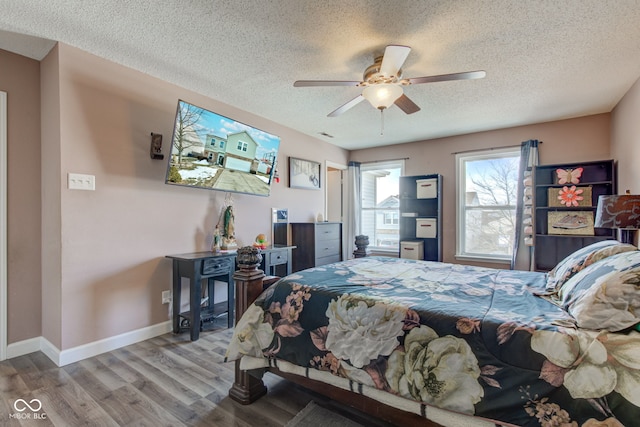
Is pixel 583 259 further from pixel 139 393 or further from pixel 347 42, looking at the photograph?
pixel 139 393

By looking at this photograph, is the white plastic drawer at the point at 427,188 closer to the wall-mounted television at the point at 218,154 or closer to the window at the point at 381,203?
the window at the point at 381,203

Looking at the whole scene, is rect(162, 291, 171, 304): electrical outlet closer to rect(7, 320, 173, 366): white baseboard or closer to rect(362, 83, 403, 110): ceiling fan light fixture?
rect(7, 320, 173, 366): white baseboard

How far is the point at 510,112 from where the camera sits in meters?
3.60

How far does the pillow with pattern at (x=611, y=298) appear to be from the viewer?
1.11 metres

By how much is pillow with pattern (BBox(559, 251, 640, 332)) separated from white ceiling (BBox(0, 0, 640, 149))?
156 cm

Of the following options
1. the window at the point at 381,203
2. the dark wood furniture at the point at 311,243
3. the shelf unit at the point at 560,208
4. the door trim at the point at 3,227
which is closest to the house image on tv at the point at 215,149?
→ the door trim at the point at 3,227

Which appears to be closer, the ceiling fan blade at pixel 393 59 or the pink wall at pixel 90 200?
the ceiling fan blade at pixel 393 59

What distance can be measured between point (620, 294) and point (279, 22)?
2.28 metres

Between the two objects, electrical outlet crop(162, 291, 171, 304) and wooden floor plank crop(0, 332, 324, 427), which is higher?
electrical outlet crop(162, 291, 171, 304)

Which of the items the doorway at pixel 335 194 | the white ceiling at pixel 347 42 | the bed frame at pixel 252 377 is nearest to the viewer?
the bed frame at pixel 252 377

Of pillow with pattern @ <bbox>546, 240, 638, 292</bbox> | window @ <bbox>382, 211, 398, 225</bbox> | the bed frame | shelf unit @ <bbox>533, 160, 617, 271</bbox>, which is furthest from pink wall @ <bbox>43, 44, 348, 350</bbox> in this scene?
shelf unit @ <bbox>533, 160, 617, 271</bbox>

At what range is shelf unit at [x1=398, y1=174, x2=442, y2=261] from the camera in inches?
179

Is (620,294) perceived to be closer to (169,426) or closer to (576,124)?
(169,426)

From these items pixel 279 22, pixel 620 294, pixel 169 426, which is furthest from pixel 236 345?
pixel 279 22
